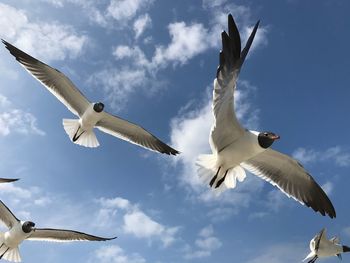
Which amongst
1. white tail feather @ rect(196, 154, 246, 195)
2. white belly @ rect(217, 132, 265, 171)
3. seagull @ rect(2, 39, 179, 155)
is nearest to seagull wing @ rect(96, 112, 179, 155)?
seagull @ rect(2, 39, 179, 155)

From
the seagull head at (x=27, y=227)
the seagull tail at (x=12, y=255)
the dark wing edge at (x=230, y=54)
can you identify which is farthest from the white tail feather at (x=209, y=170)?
the seagull tail at (x=12, y=255)

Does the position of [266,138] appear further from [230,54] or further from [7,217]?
[7,217]

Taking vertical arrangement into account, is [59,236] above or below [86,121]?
below

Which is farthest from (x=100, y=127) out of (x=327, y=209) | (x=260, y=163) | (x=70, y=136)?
(x=327, y=209)

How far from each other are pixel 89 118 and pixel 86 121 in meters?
0.11

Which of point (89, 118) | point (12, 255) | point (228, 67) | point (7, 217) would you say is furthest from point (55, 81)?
point (228, 67)

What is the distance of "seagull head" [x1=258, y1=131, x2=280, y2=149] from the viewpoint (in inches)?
306

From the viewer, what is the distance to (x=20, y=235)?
1271 cm

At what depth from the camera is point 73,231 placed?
42.6ft

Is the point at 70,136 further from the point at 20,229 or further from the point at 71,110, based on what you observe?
the point at 20,229

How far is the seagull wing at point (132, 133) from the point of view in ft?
43.9

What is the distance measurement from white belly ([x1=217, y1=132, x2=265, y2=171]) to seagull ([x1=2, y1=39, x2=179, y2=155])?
5.39m

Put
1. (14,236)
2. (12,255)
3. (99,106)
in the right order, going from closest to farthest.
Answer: (14,236) < (12,255) < (99,106)

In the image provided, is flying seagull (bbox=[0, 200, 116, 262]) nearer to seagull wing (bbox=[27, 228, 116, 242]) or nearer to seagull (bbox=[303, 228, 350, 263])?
seagull wing (bbox=[27, 228, 116, 242])
